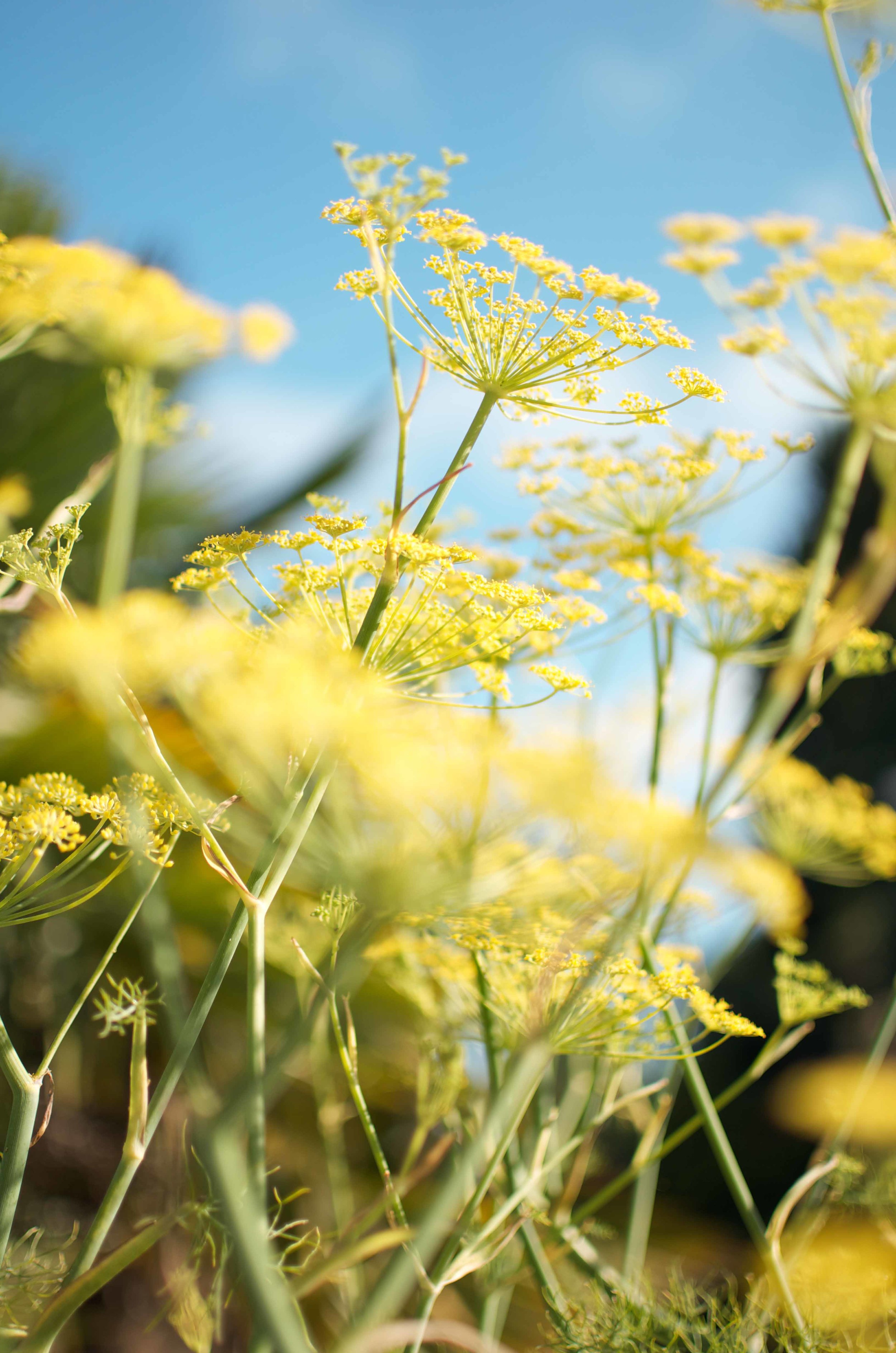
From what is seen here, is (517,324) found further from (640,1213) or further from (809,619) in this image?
(640,1213)

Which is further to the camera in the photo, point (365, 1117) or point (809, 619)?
point (809, 619)

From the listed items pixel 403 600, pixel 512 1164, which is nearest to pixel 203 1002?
pixel 403 600

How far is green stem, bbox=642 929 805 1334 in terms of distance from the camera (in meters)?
0.78

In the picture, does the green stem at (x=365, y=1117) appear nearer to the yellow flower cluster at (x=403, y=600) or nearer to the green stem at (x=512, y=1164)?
the green stem at (x=512, y=1164)

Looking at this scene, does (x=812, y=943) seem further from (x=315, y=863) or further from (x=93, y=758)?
(x=315, y=863)

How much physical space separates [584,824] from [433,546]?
8.8 inches

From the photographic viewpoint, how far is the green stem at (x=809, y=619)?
729mm

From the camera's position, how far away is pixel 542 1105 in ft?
2.99

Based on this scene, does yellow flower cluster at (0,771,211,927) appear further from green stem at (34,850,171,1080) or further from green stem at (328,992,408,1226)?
green stem at (328,992,408,1226)

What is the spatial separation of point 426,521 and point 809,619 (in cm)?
45

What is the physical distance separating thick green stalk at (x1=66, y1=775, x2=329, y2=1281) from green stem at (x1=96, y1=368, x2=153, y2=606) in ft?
1.03

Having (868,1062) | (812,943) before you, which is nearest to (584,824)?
(868,1062)

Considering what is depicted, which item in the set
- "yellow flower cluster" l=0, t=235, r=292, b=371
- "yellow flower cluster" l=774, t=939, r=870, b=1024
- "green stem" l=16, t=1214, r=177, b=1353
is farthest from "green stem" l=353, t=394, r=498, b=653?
"yellow flower cluster" l=774, t=939, r=870, b=1024

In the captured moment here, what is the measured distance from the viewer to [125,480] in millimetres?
853
